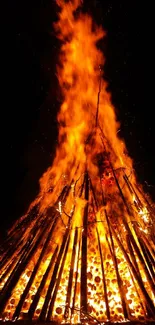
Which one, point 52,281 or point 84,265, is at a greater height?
point 84,265

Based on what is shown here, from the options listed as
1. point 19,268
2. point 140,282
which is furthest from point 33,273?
point 140,282

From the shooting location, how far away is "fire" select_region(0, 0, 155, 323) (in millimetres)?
3352

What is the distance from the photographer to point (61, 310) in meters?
3.24

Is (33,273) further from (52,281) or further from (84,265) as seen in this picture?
(84,265)

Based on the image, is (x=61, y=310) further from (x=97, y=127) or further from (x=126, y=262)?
(x=97, y=127)

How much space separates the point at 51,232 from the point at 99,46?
3943mm

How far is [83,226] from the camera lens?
4328 mm

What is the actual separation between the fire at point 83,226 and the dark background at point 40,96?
1639 mm

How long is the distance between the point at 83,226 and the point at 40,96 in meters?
6.39

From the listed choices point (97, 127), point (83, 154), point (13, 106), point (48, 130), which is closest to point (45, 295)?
point (83, 154)

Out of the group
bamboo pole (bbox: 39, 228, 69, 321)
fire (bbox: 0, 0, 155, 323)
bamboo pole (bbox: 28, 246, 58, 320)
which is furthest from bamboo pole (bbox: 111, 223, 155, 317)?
bamboo pole (bbox: 28, 246, 58, 320)

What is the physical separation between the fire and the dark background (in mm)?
1639

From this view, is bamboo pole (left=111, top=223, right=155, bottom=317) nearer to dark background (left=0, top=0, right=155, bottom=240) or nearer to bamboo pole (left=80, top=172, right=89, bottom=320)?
bamboo pole (left=80, top=172, right=89, bottom=320)

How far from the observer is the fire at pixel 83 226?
3.35m
